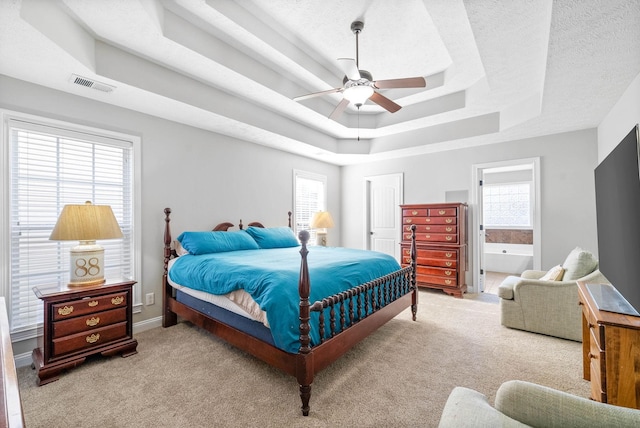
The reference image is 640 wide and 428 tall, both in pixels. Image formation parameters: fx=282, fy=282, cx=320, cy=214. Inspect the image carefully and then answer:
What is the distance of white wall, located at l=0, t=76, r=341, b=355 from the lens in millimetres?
2635

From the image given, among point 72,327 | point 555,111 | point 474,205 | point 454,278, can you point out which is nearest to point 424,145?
point 474,205

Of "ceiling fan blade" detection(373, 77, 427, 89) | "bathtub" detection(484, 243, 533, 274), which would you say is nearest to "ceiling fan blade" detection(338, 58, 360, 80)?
A: "ceiling fan blade" detection(373, 77, 427, 89)

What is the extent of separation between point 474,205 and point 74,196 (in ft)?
17.1

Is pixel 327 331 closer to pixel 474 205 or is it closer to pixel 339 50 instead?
pixel 339 50

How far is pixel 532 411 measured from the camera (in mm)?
859

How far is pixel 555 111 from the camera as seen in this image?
3.14 m

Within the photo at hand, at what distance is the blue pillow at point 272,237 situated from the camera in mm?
3912

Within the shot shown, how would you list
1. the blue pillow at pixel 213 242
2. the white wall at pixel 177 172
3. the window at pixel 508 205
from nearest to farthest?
the white wall at pixel 177 172 < the blue pillow at pixel 213 242 < the window at pixel 508 205

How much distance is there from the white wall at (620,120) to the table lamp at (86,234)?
4.40 m

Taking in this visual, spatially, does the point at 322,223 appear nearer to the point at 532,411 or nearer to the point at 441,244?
the point at 441,244

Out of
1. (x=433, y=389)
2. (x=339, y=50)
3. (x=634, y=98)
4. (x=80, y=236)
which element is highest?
(x=339, y=50)

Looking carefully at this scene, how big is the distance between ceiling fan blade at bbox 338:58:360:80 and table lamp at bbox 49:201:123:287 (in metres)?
2.35

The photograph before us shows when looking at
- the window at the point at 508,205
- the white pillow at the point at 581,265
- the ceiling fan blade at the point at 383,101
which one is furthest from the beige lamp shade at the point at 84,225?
the window at the point at 508,205

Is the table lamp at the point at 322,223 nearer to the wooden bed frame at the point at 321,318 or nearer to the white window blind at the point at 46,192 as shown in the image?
the wooden bed frame at the point at 321,318
